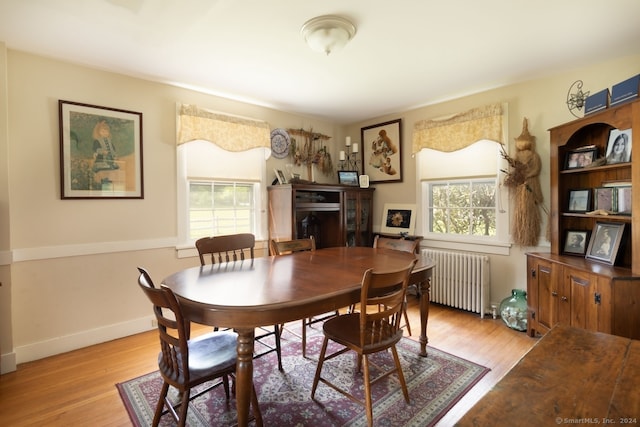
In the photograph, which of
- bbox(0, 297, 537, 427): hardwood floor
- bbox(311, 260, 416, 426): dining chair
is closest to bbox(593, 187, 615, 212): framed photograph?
bbox(0, 297, 537, 427): hardwood floor

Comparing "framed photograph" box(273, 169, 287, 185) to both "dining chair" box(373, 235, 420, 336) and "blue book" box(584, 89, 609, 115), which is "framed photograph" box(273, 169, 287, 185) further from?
"blue book" box(584, 89, 609, 115)

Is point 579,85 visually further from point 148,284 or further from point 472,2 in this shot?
point 148,284

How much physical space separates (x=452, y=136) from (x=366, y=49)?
1625mm

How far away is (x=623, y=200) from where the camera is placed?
7.90 feet

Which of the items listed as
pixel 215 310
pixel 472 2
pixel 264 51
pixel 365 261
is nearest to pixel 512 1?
pixel 472 2

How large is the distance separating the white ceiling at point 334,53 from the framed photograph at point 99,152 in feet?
1.40

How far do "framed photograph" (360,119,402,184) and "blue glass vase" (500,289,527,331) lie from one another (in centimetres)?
185

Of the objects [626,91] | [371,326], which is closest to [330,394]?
[371,326]

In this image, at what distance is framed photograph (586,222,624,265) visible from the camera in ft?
7.78

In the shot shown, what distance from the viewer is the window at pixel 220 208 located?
341 cm

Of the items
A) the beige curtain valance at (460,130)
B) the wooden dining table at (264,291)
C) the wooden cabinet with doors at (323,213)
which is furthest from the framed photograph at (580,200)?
the wooden cabinet with doors at (323,213)

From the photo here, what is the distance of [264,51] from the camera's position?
254 centimetres

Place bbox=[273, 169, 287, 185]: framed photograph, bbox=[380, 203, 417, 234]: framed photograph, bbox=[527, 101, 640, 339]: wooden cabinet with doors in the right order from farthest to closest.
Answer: bbox=[380, 203, 417, 234]: framed photograph, bbox=[273, 169, 287, 185]: framed photograph, bbox=[527, 101, 640, 339]: wooden cabinet with doors

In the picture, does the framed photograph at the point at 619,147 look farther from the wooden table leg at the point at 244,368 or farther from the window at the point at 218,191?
the window at the point at 218,191
